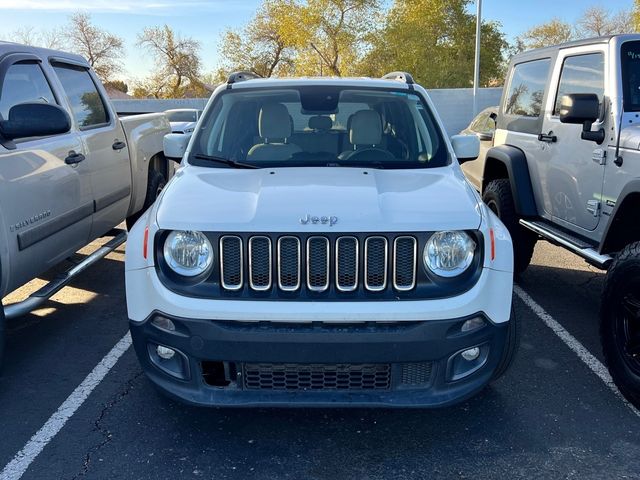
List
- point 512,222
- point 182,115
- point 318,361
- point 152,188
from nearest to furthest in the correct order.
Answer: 1. point 318,361
2. point 512,222
3. point 152,188
4. point 182,115

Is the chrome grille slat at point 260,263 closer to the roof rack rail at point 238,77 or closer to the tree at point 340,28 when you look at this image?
the roof rack rail at point 238,77

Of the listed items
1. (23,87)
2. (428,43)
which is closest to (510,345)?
(23,87)

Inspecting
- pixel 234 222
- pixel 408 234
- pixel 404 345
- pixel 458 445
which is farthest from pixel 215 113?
pixel 458 445

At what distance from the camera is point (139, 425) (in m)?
3.36

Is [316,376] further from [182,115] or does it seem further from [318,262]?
[182,115]

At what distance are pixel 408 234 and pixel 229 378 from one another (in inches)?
42.3

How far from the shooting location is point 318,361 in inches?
112

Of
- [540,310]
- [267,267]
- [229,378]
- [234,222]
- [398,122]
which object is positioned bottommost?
[540,310]

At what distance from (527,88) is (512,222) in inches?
50.5

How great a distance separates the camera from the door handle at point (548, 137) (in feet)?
16.6

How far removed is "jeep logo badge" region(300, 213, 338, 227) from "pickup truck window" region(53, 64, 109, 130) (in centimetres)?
297

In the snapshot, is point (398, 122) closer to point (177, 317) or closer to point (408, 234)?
point (408, 234)

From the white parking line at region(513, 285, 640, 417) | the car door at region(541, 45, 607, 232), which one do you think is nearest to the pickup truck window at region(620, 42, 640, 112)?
the car door at region(541, 45, 607, 232)

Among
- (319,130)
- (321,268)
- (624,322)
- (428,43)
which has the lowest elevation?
(624,322)
